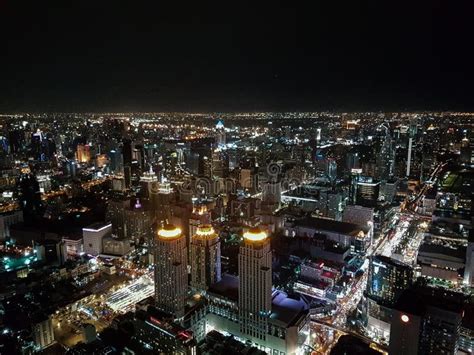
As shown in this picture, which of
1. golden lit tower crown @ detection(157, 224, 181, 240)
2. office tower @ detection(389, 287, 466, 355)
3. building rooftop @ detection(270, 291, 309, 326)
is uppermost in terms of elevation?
A: golden lit tower crown @ detection(157, 224, 181, 240)

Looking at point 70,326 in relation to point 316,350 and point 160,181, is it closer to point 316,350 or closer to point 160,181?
point 316,350

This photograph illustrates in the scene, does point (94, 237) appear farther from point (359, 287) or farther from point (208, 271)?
point (359, 287)

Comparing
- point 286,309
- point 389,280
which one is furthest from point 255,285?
point 389,280

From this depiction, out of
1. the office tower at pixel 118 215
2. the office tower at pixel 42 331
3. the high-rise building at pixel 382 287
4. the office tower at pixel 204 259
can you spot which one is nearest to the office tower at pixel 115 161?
the office tower at pixel 118 215

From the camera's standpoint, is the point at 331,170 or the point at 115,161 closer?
the point at 331,170

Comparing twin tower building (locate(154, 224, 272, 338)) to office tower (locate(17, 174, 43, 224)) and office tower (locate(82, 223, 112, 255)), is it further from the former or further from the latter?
office tower (locate(17, 174, 43, 224))

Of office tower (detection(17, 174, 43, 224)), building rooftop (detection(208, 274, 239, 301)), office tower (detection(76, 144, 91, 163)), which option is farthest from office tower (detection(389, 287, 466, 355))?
office tower (detection(76, 144, 91, 163))
